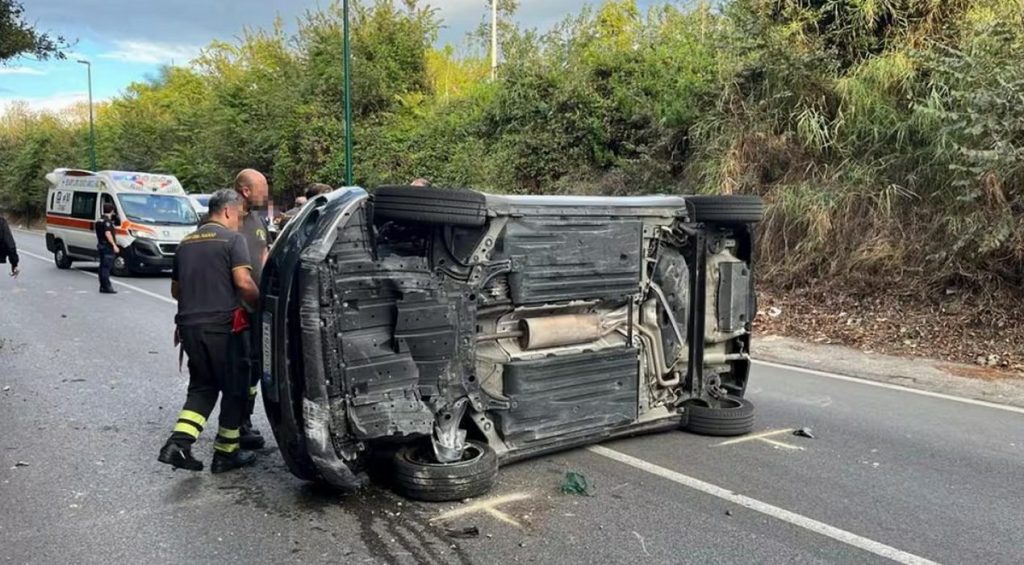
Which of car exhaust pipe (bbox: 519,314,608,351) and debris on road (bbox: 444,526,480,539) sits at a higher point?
car exhaust pipe (bbox: 519,314,608,351)

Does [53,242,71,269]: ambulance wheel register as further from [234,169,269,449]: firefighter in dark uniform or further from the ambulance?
[234,169,269,449]: firefighter in dark uniform

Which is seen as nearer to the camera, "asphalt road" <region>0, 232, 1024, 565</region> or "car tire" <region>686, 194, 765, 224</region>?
"asphalt road" <region>0, 232, 1024, 565</region>

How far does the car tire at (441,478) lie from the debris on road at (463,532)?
32 centimetres

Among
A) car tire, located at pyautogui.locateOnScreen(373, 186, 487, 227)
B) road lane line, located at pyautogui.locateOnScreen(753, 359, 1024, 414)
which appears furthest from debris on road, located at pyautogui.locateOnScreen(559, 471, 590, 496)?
road lane line, located at pyautogui.locateOnScreen(753, 359, 1024, 414)

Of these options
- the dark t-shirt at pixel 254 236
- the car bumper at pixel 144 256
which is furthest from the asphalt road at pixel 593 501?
the car bumper at pixel 144 256

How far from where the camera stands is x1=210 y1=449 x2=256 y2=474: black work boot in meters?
4.80

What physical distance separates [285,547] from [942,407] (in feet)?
17.9

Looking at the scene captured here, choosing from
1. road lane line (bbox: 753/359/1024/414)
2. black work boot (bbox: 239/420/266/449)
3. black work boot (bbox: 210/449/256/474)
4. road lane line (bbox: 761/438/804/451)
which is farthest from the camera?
road lane line (bbox: 753/359/1024/414)

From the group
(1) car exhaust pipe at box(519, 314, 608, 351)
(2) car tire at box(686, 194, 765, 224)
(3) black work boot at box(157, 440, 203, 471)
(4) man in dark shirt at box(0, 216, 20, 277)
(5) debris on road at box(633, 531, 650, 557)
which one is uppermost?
(2) car tire at box(686, 194, 765, 224)

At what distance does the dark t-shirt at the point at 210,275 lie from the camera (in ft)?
15.2

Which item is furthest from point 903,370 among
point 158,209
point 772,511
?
A: point 158,209

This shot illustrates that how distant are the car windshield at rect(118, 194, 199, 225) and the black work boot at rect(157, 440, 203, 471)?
13.6m

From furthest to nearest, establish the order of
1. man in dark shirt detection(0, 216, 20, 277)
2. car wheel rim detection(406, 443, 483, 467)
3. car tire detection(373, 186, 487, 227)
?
man in dark shirt detection(0, 216, 20, 277) → car wheel rim detection(406, 443, 483, 467) → car tire detection(373, 186, 487, 227)

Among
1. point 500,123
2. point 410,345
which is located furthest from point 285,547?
point 500,123
